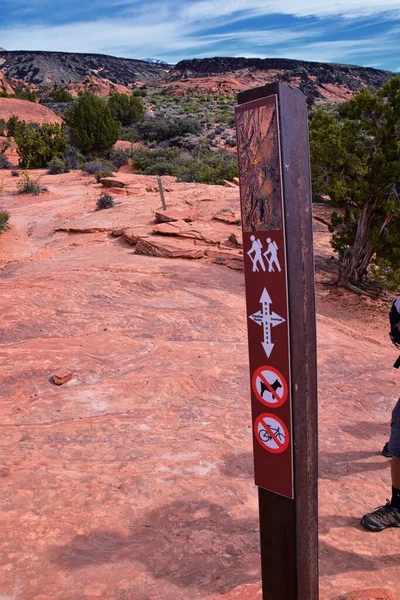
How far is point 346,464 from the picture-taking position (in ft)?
13.6

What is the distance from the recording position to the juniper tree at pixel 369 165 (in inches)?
376

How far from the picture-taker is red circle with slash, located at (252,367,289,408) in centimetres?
179

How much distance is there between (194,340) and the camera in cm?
667

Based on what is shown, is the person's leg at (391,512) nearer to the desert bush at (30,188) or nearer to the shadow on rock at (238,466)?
the shadow on rock at (238,466)

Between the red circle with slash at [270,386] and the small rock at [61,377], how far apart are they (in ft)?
12.3

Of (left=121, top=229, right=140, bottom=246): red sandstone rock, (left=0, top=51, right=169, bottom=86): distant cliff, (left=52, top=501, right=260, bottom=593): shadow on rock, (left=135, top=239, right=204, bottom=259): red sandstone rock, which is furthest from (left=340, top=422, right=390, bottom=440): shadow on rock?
(left=0, top=51, right=169, bottom=86): distant cliff

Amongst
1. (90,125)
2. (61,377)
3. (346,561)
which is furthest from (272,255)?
(90,125)

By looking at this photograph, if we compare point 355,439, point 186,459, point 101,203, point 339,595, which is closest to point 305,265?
point 339,595

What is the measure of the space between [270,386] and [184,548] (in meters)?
1.54

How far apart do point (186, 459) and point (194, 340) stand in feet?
9.34

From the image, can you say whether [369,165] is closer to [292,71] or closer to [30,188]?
[30,188]

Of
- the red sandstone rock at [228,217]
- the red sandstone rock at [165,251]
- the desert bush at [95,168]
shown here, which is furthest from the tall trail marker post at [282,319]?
the desert bush at [95,168]

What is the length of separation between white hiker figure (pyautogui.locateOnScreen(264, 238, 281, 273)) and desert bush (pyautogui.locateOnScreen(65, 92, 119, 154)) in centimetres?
2864

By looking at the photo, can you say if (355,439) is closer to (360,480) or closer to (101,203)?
(360,480)
